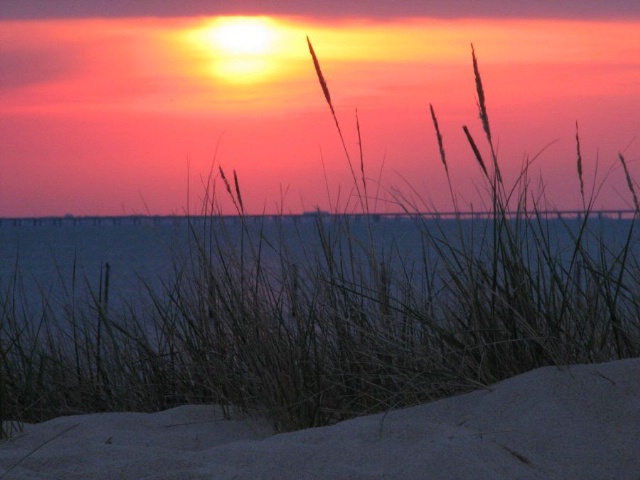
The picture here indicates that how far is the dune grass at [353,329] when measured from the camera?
7.63 ft

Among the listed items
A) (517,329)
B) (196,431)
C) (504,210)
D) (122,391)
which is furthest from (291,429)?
(122,391)

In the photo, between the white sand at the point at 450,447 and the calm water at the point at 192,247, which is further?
the calm water at the point at 192,247

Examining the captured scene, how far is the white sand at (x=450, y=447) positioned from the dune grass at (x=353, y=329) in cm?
12

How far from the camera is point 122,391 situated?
3.24 meters

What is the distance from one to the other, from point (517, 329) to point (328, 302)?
66 centimetres

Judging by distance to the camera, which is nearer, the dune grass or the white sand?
the white sand

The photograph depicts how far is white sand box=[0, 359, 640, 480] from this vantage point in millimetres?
1771

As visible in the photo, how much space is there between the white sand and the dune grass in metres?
0.12

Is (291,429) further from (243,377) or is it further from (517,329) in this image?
(517,329)

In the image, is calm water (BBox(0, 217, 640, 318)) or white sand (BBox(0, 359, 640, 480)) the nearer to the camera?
white sand (BBox(0, 359, 640, 480))

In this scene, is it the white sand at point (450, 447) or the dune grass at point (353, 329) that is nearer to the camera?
the white sand at point (450, 447)

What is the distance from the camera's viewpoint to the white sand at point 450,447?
177 cm

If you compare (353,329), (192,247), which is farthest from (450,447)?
(192,247)

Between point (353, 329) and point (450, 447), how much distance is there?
0.95 metres
